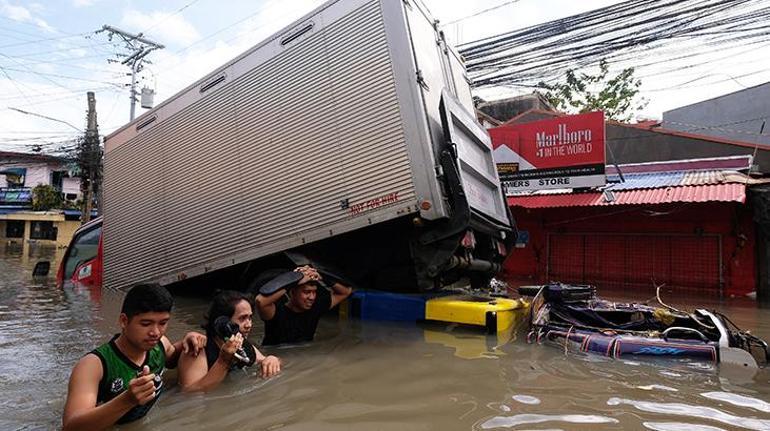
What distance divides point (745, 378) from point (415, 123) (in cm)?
316

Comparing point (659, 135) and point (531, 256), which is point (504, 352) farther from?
point (659, 135)

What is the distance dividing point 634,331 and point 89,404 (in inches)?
159

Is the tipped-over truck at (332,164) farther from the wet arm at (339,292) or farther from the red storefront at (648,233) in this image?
the red storefront at (648,233)

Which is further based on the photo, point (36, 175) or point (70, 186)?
point (36, 175)

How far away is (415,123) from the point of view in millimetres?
4559

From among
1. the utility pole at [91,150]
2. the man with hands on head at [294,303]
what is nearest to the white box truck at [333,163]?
the man with hands on head at [294,303]

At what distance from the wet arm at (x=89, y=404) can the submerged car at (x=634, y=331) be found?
11.4 ft

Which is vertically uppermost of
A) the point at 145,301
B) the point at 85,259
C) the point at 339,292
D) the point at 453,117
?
the point at 453,117

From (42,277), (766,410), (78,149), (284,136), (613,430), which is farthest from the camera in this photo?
(78,149)

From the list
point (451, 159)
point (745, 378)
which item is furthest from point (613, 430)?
point (451, 159)

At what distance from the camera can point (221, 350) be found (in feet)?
9.88

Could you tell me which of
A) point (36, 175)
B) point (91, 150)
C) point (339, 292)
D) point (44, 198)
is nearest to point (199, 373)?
point (339, 292)

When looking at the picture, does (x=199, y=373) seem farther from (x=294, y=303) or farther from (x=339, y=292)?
(x=339, y=292)

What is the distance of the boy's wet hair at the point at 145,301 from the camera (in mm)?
2334
